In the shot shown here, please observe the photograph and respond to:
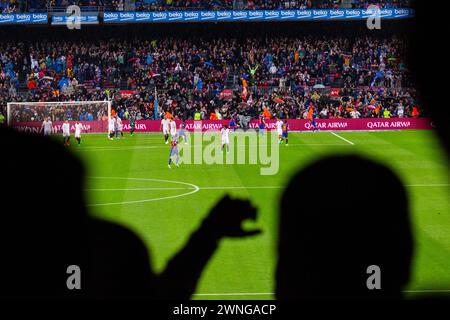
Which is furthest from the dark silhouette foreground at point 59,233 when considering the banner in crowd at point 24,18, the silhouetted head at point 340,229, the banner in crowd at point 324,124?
the banner in crowd at point 24,18

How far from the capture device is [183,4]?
5756 centimetres

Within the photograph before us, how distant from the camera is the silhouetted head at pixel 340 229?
2.47 metres

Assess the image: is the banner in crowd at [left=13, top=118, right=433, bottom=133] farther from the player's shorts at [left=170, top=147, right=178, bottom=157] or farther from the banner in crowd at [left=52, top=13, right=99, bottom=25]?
the player's shorts at [left=170, top=147, right=178, bottom=157]

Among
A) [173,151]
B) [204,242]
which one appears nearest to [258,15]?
[173,151]

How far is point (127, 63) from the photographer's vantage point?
56500 mm

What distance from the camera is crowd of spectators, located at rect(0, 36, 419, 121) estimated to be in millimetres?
50531

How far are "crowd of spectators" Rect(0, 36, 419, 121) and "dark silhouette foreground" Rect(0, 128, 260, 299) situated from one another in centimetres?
4596

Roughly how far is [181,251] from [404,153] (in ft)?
104

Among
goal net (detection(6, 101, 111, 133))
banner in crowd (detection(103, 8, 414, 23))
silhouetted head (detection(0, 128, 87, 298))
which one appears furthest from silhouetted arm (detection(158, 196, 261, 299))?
banner in crowd (detection(103, 8, 414, 23))

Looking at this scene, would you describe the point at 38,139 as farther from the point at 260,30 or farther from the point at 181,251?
the point at 260,30

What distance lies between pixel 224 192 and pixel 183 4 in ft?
179

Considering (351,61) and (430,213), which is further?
(351,61)
